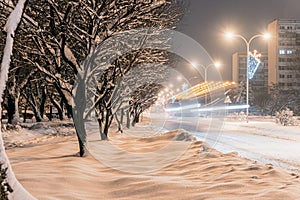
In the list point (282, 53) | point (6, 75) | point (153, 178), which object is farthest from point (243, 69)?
point (6, 75)

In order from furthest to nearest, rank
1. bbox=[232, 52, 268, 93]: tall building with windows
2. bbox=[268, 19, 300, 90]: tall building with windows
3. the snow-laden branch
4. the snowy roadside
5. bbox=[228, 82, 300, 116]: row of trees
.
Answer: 1. bbox=[232, 52, 268, 93]: tall building with windows
2. bbox=[268, 19, 300, 90]: tall building with windows
3. bbox=[228, 82, 300, 116]: row of trees
4. the snowy roadside
5. the snow-laden branch

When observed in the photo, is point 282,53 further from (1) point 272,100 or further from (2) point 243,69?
(1) point 272,100

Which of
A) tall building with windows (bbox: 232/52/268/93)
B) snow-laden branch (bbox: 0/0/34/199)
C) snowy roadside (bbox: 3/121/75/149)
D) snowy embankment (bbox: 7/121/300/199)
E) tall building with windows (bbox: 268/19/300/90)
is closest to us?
snow-laden branch (bbox: 0/0/34/199)

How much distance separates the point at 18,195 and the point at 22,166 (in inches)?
190

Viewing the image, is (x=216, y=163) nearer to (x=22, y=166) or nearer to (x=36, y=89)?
(x=22, y=166)

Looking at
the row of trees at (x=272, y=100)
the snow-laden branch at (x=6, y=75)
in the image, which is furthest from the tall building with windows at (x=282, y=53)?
the snow-laden branch at (x=6, y=75)

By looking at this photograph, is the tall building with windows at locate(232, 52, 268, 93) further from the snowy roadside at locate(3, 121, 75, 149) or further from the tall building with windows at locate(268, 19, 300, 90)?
the snowy roadside at locate(3, 121, 75, 149)

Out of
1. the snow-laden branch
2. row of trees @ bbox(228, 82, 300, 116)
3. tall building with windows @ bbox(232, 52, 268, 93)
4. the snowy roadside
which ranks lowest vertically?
the snowy roadside

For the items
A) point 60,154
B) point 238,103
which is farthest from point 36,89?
point 238,103

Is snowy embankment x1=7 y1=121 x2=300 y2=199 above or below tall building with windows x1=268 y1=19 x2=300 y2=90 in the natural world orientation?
below

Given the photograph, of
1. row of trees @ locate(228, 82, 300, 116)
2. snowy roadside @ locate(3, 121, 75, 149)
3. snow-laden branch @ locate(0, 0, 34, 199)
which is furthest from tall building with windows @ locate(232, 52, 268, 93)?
snow-laden branch @ locate(0, 0, 34, 199)

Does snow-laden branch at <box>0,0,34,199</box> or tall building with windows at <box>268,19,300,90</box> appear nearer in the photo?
snow-laden branch at <box>0,0,34,199</box>

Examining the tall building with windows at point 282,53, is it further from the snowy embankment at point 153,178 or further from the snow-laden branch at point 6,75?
the snow-laden branch at point 6,75

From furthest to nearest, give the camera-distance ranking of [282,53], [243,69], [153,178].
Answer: [243,69], [282,53], [153,178]
